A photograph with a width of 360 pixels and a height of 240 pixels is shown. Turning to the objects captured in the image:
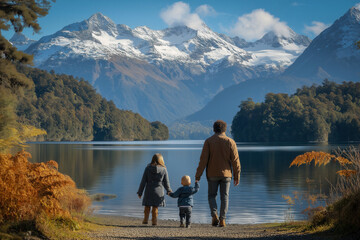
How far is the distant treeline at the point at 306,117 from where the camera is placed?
158 meters

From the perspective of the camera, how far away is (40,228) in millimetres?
10695

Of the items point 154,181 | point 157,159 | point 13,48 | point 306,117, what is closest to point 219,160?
point 157,159

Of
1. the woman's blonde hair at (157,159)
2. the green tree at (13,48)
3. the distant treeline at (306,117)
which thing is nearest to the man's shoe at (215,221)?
the woman's blonde hair at (157,159)

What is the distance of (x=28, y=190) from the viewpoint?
11906 millimetres

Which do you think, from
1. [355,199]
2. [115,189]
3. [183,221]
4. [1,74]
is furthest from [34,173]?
[115,189]

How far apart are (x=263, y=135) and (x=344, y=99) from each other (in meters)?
30.1

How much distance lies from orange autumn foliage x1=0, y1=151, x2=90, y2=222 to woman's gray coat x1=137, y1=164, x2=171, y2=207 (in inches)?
90.7

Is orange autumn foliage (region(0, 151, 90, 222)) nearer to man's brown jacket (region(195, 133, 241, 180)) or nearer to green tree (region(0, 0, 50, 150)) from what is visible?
man's brown jacket (region(195, 133, 241, 180))

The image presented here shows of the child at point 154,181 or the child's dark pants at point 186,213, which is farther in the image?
the child at point 154,181

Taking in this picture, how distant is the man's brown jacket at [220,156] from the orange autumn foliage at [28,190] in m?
3.51

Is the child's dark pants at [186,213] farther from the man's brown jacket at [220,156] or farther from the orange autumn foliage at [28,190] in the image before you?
the orange autumn foliage at [28,190]

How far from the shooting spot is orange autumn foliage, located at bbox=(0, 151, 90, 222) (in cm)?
1137

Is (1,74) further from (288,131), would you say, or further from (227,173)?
(288,131)

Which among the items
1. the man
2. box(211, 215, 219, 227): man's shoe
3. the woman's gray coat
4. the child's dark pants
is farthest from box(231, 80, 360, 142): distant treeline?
the man
